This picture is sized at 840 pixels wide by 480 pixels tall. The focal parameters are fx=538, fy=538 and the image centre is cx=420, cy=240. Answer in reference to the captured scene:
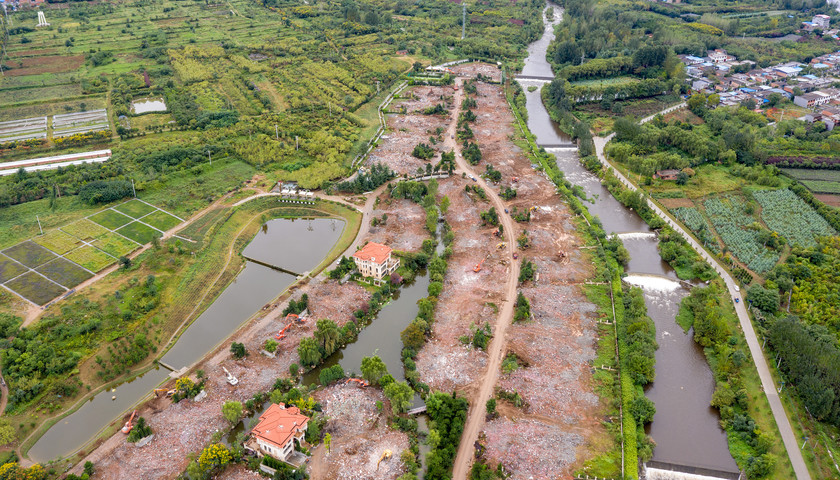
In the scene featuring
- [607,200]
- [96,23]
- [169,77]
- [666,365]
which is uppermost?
[96,23]

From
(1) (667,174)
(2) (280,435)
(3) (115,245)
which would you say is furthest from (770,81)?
(3) (115,245)

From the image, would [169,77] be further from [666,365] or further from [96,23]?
[666,365]

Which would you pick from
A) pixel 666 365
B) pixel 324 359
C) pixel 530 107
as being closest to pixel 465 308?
pixel 324 359

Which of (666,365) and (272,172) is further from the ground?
(272,172)

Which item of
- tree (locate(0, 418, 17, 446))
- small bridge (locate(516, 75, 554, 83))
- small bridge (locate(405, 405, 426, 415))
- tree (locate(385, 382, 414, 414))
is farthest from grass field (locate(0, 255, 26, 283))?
small bridge (locate(516, 75, 554, 83))

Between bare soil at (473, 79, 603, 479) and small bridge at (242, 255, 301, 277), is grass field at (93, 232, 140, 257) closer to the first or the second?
small bridge at (242, 255, 301, 277)

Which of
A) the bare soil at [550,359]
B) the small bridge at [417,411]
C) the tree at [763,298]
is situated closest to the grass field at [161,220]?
the small bridge at [417,411]
